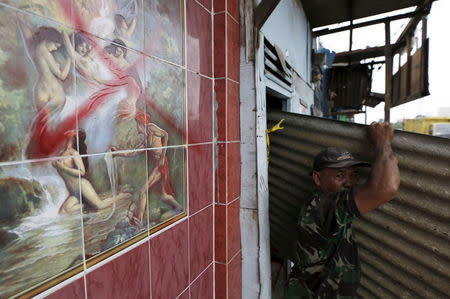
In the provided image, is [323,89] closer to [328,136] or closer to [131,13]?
[328,136]

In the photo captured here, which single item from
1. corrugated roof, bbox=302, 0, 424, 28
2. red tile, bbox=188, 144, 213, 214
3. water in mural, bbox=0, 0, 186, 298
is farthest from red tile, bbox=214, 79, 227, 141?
corrugated roof, bbox=302, 0, 424, 28

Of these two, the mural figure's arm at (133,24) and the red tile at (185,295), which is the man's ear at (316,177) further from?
the mural figure's arm at (133,24)

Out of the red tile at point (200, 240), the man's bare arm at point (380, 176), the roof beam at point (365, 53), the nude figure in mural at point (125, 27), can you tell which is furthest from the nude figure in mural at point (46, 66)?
the roof beam at point (365, 53)

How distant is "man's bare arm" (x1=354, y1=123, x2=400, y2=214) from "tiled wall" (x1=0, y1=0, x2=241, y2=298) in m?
0.86

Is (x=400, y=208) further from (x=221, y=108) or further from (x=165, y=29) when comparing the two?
(x=165, y=29)

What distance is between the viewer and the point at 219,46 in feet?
5.47

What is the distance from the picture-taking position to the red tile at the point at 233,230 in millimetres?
1773

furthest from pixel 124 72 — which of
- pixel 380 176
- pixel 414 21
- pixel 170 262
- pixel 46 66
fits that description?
pixel 414 21

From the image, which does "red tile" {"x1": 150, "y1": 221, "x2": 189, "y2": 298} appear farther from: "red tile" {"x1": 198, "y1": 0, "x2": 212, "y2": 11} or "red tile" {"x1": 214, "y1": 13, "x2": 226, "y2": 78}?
"red tile" {"x1": 198, "y1": 0, "x2": 212, "y2": 11}

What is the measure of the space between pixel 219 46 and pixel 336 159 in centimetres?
107

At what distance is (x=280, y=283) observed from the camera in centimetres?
294

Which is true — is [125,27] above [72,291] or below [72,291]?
above

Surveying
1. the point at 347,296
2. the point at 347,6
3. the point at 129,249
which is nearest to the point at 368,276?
the point at 347,296

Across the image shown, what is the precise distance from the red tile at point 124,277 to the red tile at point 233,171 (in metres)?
0.76
